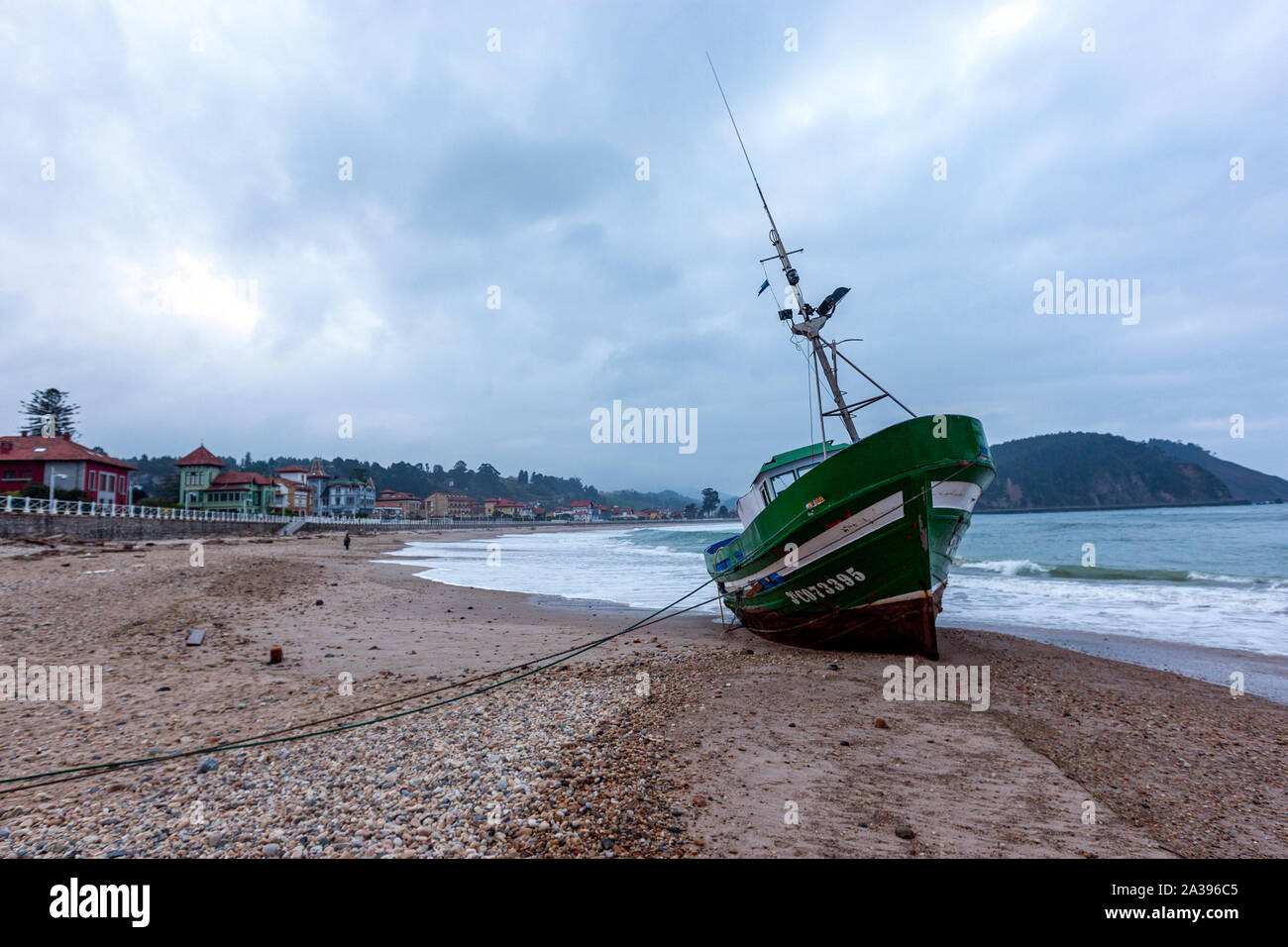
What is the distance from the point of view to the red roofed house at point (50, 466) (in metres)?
43.5

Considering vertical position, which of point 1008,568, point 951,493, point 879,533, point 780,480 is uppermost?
point 780,480

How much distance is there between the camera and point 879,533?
878 cm

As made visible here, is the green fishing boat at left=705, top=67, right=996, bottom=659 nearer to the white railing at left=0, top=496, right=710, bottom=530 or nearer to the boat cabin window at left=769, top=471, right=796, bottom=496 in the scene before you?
the boat cabin window at left=769, top=471, right=796, bottom=496

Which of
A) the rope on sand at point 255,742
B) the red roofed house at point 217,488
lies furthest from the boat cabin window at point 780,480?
the red roofed house at point 217,488

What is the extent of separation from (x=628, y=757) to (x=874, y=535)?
592 centimetres

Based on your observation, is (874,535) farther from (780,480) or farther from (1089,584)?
(1089,584)

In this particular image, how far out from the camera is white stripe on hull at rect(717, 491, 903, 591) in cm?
866

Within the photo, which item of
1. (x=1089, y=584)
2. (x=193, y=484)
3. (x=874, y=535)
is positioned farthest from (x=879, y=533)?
(x=193, y=484)

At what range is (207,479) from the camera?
6869 centimetres

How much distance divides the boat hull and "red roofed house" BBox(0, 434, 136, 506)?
57702mm

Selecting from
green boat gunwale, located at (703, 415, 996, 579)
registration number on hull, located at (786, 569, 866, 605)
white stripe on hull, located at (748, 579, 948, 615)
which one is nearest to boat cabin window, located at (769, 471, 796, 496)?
green boat gunwale, located at (703, 415, 996, 579)
